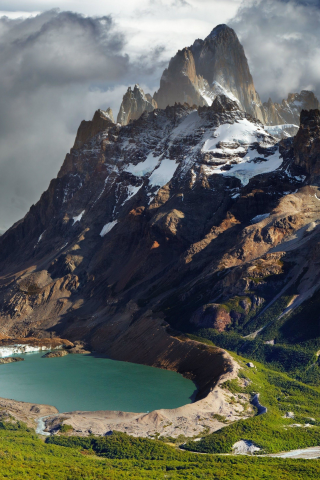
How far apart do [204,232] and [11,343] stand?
7003 centimetres

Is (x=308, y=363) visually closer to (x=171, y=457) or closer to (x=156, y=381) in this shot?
(x=156, y=381)

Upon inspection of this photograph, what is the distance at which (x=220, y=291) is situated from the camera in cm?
14600

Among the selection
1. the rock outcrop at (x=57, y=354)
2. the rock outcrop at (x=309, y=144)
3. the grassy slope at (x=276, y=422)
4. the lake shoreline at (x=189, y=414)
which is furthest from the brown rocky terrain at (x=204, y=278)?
the grassy slope at (x=276, y=422)

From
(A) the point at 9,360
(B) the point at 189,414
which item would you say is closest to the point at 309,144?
(A) the point at 9,360

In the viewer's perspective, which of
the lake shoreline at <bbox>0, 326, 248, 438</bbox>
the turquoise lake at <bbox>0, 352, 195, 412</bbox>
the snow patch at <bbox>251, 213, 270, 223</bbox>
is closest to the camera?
the lake shoreline at <bbox>0, 326, 248, 438</bbox>

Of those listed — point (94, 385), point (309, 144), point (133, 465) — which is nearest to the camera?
point (133, 465)

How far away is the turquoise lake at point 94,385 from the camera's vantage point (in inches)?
4114

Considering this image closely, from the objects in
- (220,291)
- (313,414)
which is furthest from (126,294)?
(313,414)

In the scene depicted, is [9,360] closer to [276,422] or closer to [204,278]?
[204,278]

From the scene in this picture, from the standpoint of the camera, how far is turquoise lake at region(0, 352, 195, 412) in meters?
104

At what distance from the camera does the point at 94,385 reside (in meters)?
121

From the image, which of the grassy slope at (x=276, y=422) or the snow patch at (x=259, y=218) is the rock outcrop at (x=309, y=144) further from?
the grassy slope at (x=276, y=422)

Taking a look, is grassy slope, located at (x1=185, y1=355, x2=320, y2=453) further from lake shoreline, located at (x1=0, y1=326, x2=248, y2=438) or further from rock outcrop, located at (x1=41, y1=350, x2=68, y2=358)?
rock outcrop, located at (x1=41, y1=350, x2=68, y2=358)

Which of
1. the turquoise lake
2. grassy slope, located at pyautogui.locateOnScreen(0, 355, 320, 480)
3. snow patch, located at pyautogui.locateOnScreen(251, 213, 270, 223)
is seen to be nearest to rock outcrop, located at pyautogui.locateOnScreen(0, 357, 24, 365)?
the turquoise lake
